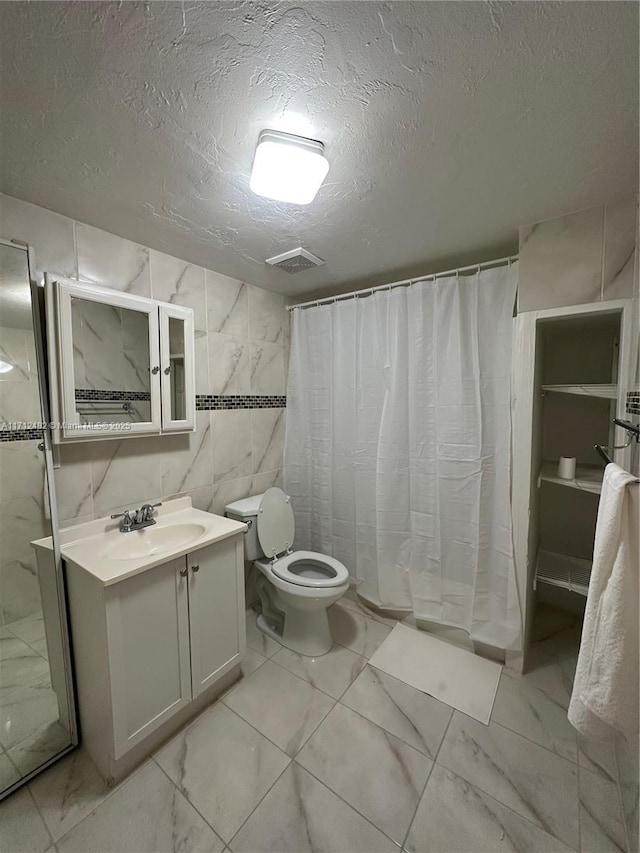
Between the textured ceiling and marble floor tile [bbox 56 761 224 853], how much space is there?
2200 millimetres

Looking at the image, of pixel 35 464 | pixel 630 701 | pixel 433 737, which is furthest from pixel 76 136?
pixel 433 737

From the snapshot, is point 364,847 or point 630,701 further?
point 364,847

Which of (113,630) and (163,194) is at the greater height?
(163,194)

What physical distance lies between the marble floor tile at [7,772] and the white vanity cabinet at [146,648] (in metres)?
0.21

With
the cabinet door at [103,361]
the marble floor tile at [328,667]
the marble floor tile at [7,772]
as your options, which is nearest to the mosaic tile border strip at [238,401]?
the cabinet door at [103,361]

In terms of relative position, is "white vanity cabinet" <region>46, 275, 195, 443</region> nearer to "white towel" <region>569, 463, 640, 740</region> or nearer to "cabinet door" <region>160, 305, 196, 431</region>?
"cabinet door" <region>160, 305, 196, 431</region>

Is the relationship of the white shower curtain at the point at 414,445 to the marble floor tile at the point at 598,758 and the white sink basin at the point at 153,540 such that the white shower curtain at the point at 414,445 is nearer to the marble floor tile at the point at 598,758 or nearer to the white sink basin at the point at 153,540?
the marble floor tile at the point at 598,758

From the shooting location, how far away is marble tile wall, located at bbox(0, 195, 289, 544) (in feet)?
4.76

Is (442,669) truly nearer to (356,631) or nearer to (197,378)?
(356,631)

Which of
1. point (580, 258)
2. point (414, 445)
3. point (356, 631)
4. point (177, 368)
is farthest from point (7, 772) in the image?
point (580, 258)

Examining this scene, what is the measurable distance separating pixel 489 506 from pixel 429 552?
453mm

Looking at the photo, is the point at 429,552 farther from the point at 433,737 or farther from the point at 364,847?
the point at 364,847

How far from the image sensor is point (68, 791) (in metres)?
1.21

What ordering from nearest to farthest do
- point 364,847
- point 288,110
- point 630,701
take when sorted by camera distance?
point 630,701 < point 288,110 < point 364,847
